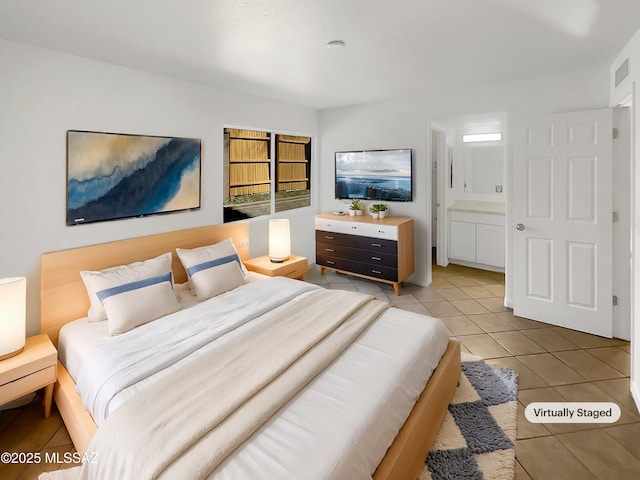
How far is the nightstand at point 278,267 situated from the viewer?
380 cm

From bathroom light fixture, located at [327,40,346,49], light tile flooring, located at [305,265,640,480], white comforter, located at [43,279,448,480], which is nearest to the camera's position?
white comforter, located at [43,279,448,480]

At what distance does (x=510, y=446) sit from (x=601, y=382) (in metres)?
1.14

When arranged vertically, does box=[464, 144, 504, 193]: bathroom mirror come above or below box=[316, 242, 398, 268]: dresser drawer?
above

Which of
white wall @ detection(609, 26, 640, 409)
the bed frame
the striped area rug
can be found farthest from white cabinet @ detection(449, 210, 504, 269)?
the bed frame

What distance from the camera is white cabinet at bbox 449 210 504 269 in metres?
5.17

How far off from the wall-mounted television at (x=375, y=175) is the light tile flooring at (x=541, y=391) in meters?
1.47

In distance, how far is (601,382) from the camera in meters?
2.52

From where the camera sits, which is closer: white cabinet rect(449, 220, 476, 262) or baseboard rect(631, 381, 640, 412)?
baseboard rect(631, 381, 640, 412)

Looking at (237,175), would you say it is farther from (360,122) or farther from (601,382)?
(601,382)

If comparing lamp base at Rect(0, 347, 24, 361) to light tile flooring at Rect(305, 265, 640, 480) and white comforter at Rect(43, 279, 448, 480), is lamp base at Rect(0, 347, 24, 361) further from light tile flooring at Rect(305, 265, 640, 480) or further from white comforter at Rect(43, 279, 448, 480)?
light tile flooring at Rect(305, 265, 640, 480)

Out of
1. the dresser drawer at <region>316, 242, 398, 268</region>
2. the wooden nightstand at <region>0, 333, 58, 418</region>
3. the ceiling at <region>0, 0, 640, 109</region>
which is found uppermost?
the ceiling at <region>0, 0, 640, 109</region>

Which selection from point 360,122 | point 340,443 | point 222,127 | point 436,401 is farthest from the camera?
point 360,122

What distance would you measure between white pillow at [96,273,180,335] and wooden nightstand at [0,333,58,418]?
0.36 meters

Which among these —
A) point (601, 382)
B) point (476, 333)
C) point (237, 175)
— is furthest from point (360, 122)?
point (601, 382)
